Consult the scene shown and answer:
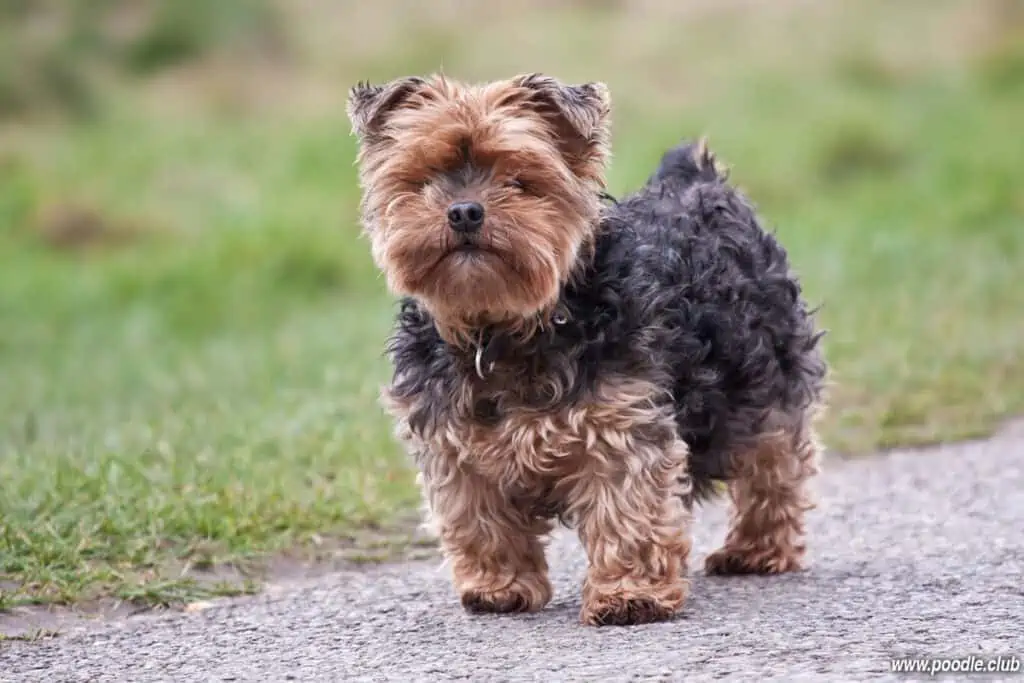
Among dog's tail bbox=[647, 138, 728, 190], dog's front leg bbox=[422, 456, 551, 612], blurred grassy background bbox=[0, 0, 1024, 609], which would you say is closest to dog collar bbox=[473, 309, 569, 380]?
dog's front leg bbox=[422, 456, 551, 612]

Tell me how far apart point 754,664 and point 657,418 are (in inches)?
47.3

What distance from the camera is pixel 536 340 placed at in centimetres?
636

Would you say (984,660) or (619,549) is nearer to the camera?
(984,660)

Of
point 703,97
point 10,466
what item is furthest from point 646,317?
point 703,97

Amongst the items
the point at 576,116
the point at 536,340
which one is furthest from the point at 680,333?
the point at 576,116

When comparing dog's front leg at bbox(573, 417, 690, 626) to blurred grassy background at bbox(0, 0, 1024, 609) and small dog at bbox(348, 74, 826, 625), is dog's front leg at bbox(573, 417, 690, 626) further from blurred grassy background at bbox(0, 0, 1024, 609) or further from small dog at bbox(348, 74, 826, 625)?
blurred grassy background at bbox(0, 0, 1024, 609)

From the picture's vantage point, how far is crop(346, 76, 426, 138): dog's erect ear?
6473 mm

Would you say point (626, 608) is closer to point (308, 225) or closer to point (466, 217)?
point (466, 217)

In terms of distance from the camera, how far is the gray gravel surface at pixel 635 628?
216 inches

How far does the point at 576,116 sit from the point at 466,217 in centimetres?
63

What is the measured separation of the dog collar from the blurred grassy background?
1.77 m

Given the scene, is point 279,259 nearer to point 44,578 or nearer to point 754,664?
point 44,578

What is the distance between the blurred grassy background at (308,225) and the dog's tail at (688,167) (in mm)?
2249

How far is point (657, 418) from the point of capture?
6305 mm
